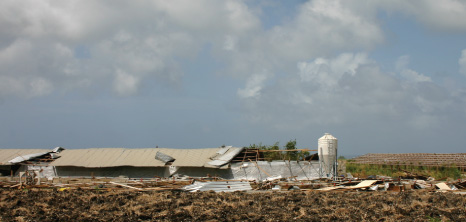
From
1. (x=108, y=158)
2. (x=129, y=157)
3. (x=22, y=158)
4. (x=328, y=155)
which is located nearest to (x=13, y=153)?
(x=22, y=158)

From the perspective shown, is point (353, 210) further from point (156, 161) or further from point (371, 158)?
point (371, 158)

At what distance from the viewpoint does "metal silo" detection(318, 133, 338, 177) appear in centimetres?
2970

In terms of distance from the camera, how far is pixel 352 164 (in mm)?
44062

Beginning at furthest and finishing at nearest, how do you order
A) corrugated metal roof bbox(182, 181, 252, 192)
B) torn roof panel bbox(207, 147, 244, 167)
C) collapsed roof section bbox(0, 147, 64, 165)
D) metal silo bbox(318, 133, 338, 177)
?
collapsed roof section bbox(0, 147, 64, 165)
torn roof panel bbox(207, 147, 244, 167)
metal silo bbox(318, 133, 338, 177)
corrugated metal roof bbox(182, 181, 252, 192)

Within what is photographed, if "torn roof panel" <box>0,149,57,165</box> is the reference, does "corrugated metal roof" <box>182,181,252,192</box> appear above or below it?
below

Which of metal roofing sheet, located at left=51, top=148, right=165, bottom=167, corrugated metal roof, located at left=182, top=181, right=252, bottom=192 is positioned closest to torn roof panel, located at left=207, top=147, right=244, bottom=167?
metal roofing sheet, located at left=51, top=148, right=165, bottom=167

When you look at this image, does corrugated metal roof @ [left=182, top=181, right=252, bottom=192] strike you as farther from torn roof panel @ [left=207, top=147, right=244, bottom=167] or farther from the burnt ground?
torn roof panel @ [left=207, top=147, right=244, bottom=167]

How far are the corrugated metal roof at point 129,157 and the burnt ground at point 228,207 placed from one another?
11.7m

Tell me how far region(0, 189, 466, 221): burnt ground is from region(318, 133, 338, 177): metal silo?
949cm

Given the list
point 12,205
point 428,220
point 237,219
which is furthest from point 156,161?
point 428,220

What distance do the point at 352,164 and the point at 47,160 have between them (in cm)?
2820

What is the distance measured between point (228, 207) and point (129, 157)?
771 inches

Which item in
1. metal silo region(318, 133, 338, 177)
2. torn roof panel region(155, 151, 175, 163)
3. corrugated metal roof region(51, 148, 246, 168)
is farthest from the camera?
torn roof panel region(155, 151, 175, 163)

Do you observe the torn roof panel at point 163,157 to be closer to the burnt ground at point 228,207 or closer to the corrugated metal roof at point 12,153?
the corrugated metal roof at point 12,153
